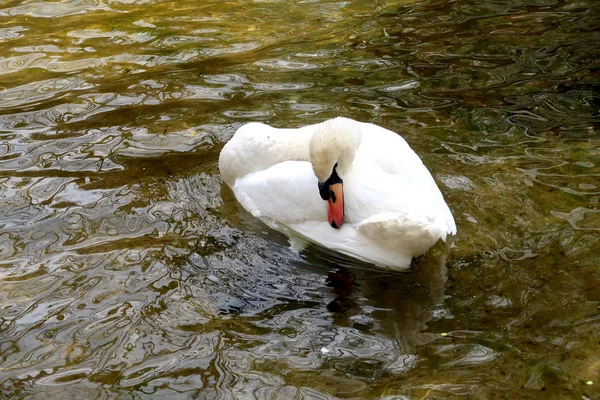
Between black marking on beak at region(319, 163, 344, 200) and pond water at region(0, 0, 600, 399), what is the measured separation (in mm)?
458

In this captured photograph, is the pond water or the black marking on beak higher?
the black marking on beak

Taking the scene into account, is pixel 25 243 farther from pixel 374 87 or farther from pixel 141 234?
pixel 374 87

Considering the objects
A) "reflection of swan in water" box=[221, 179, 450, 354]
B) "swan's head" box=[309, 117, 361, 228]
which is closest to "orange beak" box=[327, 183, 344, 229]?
"swan's head" box=[309, 117, 361, 228]

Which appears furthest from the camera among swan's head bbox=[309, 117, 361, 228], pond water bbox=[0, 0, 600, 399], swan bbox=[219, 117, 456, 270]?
swan's head bbox=[309, 117, 361, 228]

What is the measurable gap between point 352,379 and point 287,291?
0.93 m

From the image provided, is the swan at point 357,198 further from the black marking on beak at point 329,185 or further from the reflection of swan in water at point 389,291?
the reflection of swan in water at point 389,291

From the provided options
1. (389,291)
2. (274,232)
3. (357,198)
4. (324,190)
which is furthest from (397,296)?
(274,232)

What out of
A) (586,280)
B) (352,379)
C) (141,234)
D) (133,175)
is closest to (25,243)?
(141,234)

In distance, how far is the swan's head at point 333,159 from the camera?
196 inches

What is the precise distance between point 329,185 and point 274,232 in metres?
0.80

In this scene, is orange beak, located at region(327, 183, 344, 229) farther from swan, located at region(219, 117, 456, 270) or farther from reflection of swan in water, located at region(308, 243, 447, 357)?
reflection of swan in water, located at region(308, 243, 447, 357)

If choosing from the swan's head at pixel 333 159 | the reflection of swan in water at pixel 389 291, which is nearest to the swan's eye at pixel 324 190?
the swan's head at pixel 333 159

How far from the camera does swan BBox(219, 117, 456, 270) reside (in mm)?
4773

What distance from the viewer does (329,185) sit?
16.5 feet
